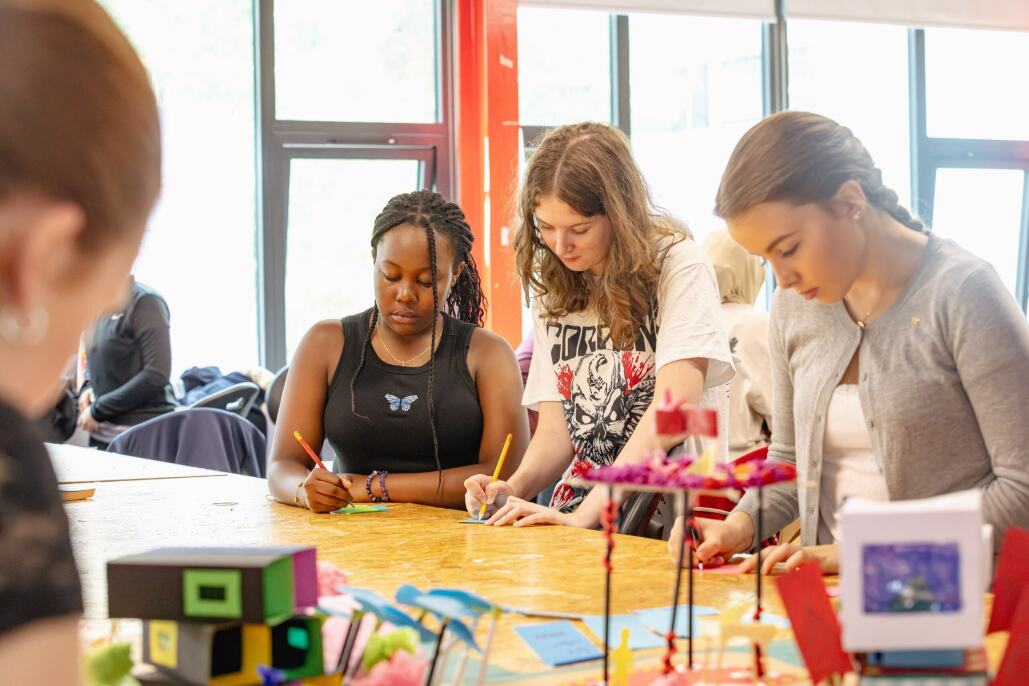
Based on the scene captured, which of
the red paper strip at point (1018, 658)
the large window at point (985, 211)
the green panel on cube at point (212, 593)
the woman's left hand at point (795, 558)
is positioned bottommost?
the woman's left hand at point (795, 558)

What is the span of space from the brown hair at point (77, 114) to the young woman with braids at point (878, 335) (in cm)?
108

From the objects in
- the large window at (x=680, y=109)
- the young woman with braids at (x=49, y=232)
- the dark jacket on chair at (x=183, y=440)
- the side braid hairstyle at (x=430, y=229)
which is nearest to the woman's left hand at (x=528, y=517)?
the side braid hairstyle at (x=430, y=229)

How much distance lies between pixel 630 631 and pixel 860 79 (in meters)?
6.40

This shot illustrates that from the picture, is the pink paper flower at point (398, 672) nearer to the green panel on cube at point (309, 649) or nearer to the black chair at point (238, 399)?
the green panel on cube at point (309, 649)

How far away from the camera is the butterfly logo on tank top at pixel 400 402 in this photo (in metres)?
2.45

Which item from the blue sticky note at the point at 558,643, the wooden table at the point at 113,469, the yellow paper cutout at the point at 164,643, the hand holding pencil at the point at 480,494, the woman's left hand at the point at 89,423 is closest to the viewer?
the yellow paper cutout at the point at 164,643

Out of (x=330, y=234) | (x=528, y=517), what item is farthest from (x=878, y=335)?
(x=330, y=234)

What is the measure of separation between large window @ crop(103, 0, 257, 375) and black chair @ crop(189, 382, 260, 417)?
65 cm

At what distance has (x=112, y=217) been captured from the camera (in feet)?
1.63

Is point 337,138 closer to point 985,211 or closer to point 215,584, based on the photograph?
point 985,211

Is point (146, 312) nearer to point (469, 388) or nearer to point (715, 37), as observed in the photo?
point (469, 388)

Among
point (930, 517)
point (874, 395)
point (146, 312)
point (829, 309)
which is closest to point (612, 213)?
point (829, 309)

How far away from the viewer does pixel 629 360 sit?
2.12 m

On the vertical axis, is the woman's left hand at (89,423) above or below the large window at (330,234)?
below
